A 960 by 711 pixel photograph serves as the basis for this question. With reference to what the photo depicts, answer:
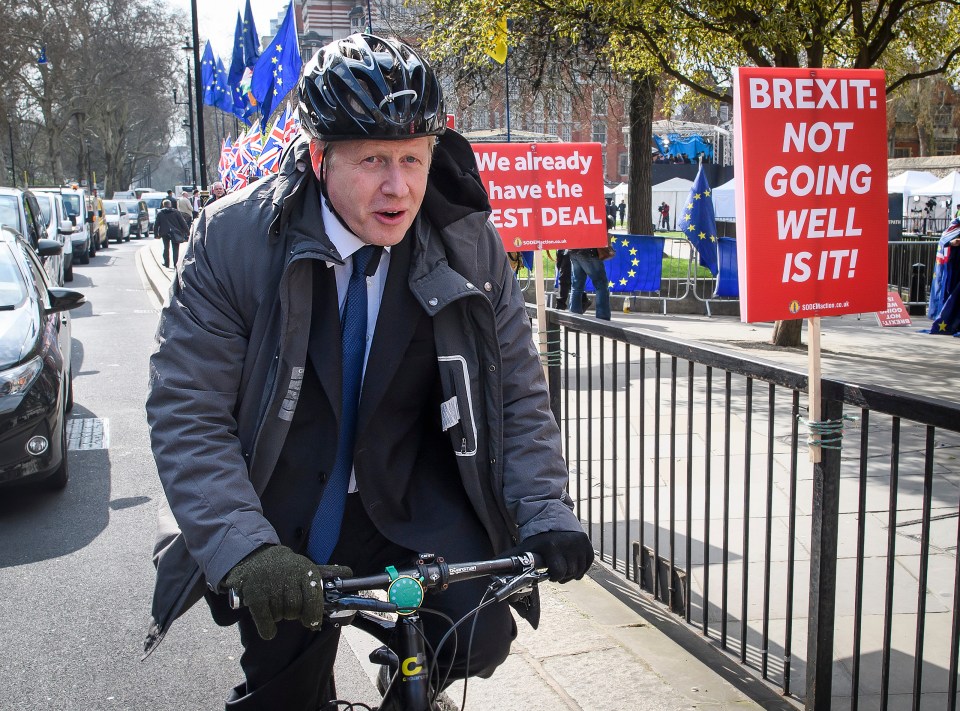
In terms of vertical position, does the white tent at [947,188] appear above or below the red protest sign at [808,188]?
above

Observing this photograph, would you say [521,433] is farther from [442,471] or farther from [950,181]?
[950,181]

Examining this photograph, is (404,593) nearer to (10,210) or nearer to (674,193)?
(10,210)

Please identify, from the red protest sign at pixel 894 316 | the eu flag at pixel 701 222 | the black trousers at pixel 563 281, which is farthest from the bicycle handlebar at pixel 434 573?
the eu flag at pixel 701 222

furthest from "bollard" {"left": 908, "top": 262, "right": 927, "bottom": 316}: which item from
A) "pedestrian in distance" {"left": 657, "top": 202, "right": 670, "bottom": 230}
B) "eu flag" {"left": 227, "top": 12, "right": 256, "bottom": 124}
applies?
"pedestrian in distance" {"left": 657, "top": 202, "right": 670, "bottom": 230}

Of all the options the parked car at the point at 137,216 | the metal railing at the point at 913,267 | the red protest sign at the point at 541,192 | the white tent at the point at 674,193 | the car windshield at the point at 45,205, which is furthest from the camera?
the parked car at the point at 137,216

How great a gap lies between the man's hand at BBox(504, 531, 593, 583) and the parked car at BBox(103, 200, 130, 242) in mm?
42279

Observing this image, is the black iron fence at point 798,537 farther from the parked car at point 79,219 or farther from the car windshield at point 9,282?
the parked car at point 79,219

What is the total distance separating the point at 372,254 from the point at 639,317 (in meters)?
A: 14.5

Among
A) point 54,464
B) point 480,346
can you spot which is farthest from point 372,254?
point 54,464

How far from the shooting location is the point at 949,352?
43.3 ft

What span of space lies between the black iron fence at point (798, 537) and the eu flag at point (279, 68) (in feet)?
23.6

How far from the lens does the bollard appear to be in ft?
60.0

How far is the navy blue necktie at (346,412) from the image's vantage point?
2.29 m

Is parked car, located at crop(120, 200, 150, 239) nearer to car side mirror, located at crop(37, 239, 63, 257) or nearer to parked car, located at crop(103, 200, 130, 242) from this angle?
parked car, located at crop(103, 200, 130, 242)
